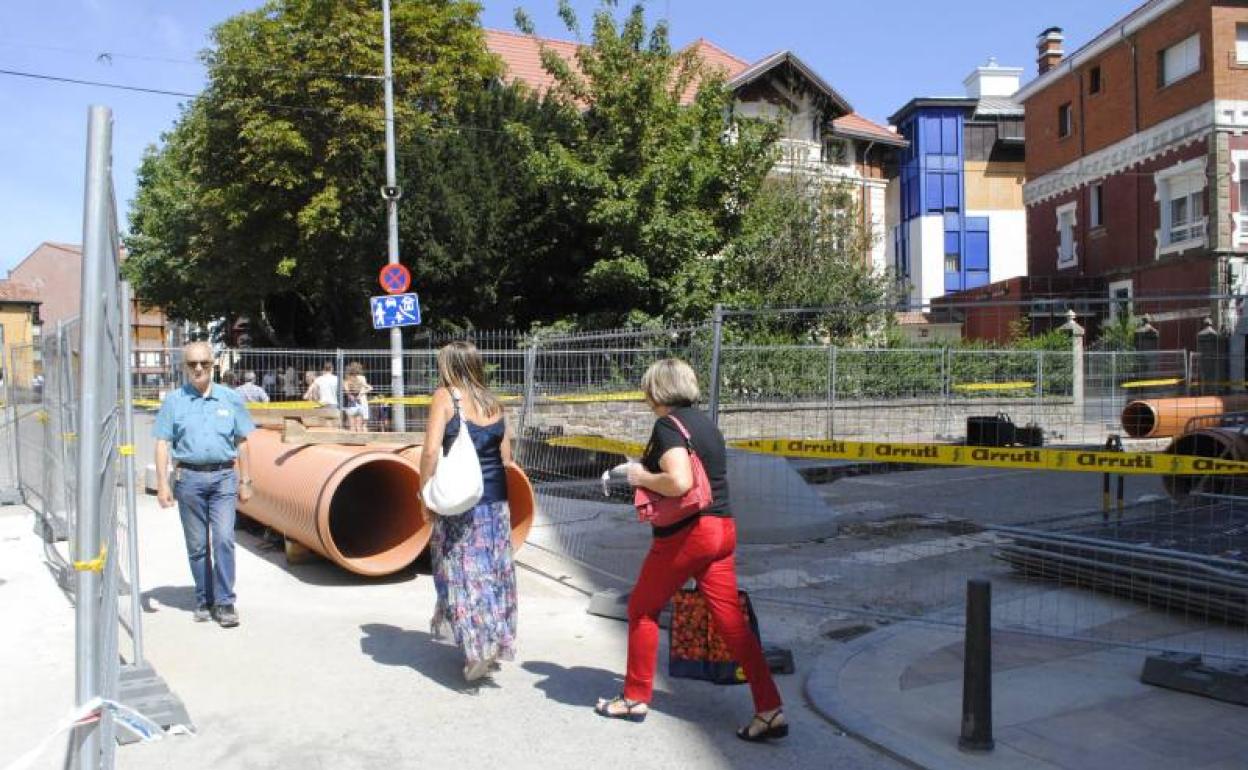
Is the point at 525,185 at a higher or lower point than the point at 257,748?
higher

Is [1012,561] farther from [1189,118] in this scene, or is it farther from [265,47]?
[1189,118]

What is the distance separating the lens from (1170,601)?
6312 mm

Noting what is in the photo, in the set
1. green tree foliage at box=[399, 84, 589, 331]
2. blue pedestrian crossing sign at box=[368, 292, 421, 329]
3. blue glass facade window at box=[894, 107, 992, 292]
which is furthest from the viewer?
blue glass facade window at box=[894, 107, 992, 292]

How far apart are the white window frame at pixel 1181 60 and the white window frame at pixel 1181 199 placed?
2266 millimetres

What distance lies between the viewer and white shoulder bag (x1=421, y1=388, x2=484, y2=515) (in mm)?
4711

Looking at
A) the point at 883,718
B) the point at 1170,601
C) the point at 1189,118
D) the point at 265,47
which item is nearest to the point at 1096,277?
the point at 1189,118

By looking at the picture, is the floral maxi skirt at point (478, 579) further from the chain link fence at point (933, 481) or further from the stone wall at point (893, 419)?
the stone wall at point (893, 419)

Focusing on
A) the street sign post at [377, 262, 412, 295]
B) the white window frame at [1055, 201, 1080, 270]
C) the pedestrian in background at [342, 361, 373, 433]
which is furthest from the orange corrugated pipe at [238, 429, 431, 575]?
the white window frame at [1055, 201, 1080, 270]

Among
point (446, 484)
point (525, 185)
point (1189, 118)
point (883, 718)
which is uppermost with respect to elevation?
point (1189, 118)

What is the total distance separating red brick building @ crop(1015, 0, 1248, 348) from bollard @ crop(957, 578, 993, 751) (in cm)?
1916

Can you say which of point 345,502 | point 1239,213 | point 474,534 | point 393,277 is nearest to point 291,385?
point 393,277

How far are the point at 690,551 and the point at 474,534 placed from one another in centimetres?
120

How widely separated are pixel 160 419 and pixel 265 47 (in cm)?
1835

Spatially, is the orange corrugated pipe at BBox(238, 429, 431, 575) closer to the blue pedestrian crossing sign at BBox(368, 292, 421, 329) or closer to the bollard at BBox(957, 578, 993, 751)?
the bollard at BBox(957, 578, 993, 751)
